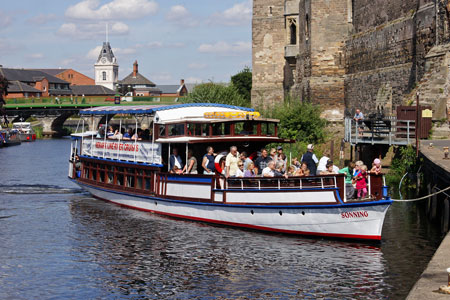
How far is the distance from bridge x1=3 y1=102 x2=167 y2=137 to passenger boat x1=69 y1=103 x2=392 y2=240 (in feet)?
226

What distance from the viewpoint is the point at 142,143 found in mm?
27984

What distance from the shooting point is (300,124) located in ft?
151

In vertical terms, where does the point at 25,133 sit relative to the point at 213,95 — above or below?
below

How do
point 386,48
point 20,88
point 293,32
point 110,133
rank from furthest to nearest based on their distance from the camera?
point 20,88 → point 293,32 → point 386,48 → point 110,133

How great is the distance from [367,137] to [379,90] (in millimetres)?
8927

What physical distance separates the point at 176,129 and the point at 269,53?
1683 inches

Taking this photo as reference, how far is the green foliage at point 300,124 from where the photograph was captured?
45625 mm

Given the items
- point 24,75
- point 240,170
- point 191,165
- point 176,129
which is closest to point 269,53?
point 176,129

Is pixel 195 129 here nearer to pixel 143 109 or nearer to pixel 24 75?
pixel 143 109

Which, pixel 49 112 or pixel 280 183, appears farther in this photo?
pixel 49 112

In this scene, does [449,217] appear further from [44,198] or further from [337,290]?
[44,198]

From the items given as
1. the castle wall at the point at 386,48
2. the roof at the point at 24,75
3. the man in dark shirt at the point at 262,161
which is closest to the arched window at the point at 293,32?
the castle wall at the point at 386,48

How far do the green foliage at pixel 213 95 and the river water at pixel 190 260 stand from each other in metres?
34.4

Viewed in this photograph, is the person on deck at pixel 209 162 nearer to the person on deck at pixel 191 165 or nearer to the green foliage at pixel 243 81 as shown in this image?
the person on deck at pixel 191 165
